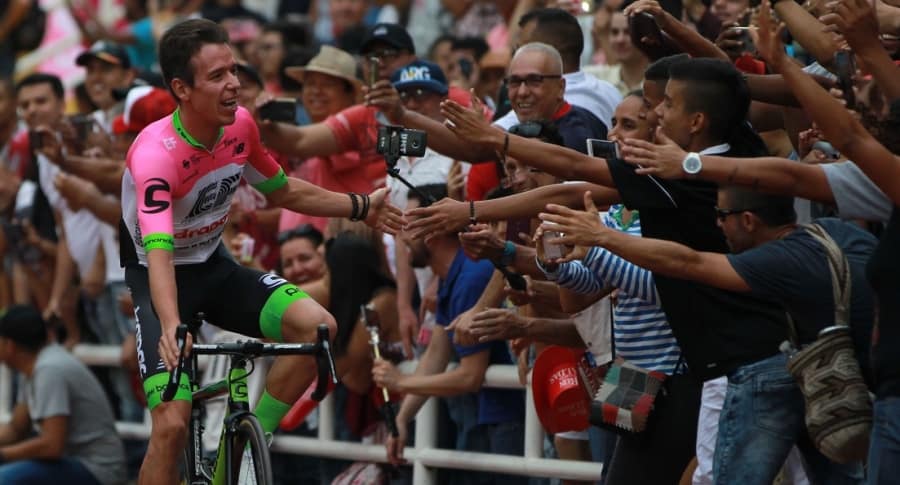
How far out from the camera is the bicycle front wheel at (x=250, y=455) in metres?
6.92

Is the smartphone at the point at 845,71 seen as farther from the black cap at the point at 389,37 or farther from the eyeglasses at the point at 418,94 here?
the black cap at the point at 389,37

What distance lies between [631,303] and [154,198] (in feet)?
7.08

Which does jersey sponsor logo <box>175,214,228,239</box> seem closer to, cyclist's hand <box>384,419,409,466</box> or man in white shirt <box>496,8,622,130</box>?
man in white shirt <box>496,8,622,130</box>

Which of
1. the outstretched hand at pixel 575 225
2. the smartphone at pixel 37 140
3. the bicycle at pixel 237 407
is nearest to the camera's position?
the outstretched hand at pixel 575 225

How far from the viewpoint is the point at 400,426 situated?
965 cm

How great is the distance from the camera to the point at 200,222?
7.80 metres

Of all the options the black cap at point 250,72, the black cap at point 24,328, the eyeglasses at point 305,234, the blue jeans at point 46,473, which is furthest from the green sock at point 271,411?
the black cap at point 24,328

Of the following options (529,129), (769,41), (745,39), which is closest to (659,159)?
(769,41)

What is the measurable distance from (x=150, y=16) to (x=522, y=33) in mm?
6847

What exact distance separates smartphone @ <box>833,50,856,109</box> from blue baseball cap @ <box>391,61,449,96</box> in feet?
9.84

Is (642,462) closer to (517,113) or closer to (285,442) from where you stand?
(517,113)

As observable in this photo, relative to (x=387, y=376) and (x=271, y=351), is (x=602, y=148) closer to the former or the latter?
(x=271, y=351)

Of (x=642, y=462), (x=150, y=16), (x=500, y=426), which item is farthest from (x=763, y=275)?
(x=150, y=16)

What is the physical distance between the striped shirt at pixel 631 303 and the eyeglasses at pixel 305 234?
130 inches
